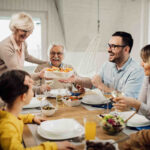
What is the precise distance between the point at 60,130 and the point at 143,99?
807 millimetres

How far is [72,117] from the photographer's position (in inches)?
61.3

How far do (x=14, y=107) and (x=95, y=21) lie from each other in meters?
3.17

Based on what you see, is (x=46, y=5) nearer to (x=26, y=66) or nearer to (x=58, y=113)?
(x=26, y=66)

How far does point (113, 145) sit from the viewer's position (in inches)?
39.6

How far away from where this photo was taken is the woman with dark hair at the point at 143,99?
1443 mm

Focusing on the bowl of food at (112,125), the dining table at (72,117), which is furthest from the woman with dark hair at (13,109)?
the bowl of food at (112,125)

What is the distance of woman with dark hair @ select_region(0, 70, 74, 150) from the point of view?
3.35 feet

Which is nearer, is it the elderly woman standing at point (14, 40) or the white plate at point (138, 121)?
the white plate at point (138, 121)

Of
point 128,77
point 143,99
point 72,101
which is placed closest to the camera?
point 143,99

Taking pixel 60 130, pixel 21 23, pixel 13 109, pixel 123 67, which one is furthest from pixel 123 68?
pixel 13 109

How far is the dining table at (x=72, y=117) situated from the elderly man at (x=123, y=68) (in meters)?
0.49

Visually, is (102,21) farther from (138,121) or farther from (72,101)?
(138,121)

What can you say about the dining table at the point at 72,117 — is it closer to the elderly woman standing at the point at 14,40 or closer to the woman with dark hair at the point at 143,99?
the woman with dark hair at the point at 143,99

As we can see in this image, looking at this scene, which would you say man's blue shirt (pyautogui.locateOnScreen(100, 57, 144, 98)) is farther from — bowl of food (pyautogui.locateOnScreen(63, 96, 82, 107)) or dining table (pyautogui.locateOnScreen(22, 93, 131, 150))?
dining table (pyautogui.locateOnScreen(22, 93, 131, 150))
